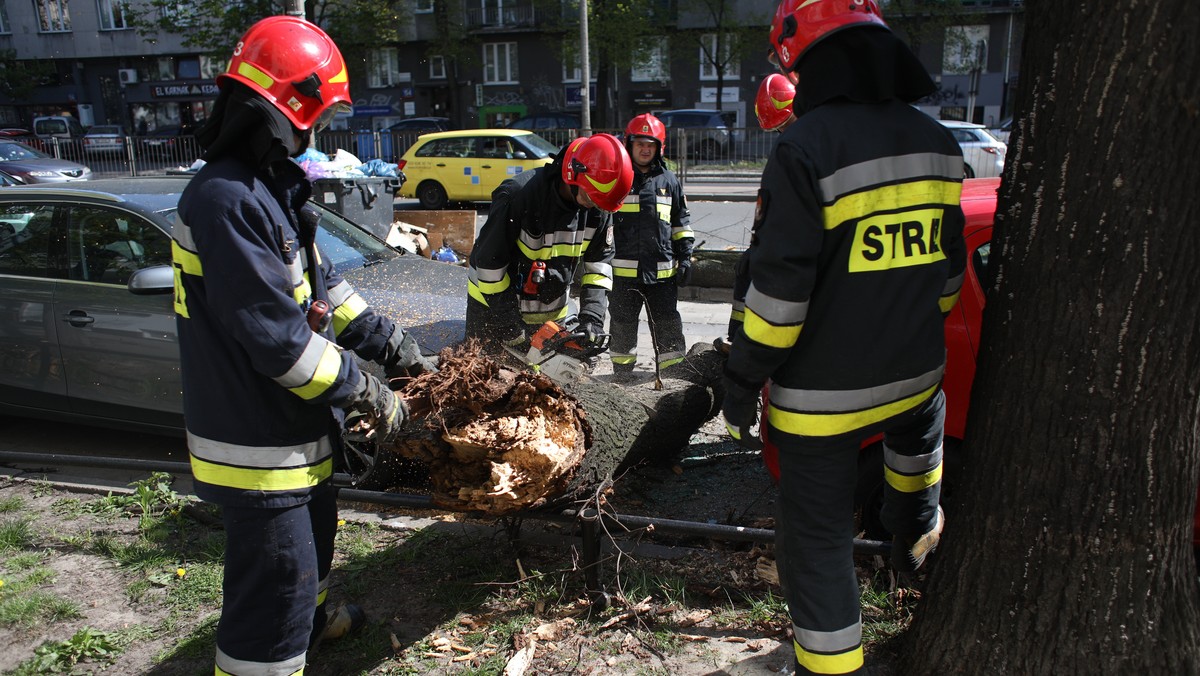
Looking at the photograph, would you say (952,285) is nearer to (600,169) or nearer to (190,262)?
(600,169)

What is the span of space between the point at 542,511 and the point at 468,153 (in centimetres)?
1548

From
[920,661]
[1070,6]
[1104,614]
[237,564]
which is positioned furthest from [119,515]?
[1070,6]

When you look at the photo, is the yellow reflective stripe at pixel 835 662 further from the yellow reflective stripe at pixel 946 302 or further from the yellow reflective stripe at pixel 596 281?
the yellow reflective stripe at pixel 596 281

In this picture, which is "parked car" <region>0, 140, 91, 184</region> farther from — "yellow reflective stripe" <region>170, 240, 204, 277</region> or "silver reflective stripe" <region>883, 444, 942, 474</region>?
"silver reflective stripe" <region>883, 444, 942, 474</region>

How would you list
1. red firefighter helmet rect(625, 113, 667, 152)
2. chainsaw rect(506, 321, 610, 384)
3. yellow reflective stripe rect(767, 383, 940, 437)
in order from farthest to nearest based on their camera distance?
red firefighter helmet rect(625, 113, 667, 152), chainsaw rect(506, 321, 610, 384), yellow reflective stripe rect(767, 383, 940, 437)

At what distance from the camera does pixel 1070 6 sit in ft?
6.62

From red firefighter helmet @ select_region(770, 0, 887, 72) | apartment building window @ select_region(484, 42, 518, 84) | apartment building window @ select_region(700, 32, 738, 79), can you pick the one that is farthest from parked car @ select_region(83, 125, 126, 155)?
red firefighter helmet @ select_region(770, 0, 887, 72)

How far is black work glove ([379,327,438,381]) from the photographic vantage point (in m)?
2.85

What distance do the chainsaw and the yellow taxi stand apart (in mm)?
13565

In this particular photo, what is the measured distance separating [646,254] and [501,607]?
9.87 ft

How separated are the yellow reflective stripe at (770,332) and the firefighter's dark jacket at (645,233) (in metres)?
3.44

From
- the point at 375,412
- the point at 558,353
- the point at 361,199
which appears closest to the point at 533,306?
the point at 558,353

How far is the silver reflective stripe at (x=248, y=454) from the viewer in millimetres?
2225

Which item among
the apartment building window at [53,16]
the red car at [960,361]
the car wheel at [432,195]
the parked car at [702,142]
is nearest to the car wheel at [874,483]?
the red car at [960,361]
